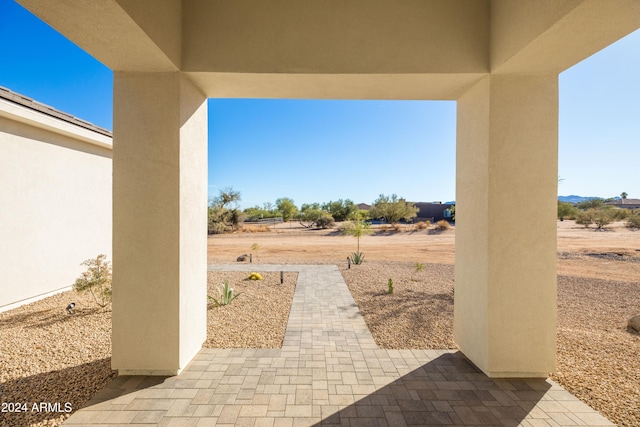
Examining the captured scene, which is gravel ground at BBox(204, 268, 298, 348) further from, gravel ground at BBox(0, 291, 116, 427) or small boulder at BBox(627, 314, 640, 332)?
small boulder at BBox(627, 314, 640, 332)

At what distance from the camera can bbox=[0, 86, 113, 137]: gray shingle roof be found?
5273mm

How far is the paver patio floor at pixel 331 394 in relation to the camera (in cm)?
249

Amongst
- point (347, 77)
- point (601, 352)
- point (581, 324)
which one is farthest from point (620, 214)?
point (347, 77)

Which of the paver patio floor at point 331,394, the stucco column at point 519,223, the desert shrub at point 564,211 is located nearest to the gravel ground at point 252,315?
the paver patio floor at point 331,394

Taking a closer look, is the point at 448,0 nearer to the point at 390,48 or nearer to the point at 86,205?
the point at 390,48

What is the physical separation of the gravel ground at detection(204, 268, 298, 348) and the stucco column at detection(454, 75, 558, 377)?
9.62 ft

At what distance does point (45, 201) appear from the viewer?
6.35 m

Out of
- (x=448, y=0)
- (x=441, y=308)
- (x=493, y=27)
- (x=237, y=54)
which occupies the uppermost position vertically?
(x=448, y=0)

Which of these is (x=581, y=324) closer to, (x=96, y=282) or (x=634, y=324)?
(x=634, y=324)

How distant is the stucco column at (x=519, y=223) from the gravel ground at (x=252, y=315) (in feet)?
9.62

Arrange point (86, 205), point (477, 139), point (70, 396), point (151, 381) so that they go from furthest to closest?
point (86, 205)
point (477, 139)
point (151, 381)
point (70, 396)

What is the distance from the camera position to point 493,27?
3061 millimetres

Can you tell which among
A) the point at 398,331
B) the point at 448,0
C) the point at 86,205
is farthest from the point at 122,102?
the point at 86,205

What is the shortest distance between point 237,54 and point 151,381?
3.85 m
